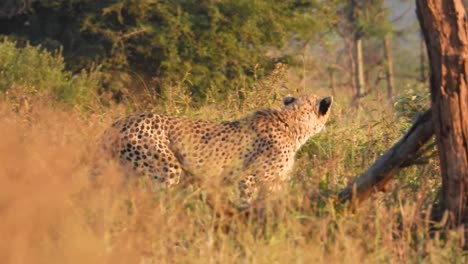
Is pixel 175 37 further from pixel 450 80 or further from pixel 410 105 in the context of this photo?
pixel 450 80

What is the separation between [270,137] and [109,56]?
669 cm

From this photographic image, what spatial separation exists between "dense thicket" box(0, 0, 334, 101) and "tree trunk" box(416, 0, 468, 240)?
791 cm

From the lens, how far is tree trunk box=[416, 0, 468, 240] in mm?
6301

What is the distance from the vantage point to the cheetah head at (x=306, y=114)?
8789mm

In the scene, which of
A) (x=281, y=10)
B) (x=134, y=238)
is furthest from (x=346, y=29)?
(x=134, y=238)

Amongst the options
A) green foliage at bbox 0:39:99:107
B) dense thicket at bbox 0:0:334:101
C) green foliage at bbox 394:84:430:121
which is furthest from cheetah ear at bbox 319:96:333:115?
dense thicket at bbox 0:0:334:101

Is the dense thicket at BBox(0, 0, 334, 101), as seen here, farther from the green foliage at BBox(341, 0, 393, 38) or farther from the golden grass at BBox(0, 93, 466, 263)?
the golden grass at BBox(0, 93, 466, 263)

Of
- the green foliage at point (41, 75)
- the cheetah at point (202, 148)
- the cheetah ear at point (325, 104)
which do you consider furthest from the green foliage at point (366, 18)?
the cheetah at point (202, 148)

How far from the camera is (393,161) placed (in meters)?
6.69

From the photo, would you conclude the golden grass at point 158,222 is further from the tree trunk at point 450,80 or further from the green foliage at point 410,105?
the green foliage at point 410,105

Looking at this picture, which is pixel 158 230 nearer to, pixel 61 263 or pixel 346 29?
pixel 61 263

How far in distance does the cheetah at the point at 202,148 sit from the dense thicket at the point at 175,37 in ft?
18.6

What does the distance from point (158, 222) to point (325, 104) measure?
11.2 feet

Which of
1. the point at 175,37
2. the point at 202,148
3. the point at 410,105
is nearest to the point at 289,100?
the point at 202,148
